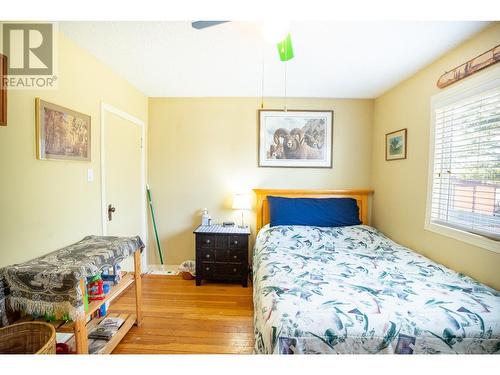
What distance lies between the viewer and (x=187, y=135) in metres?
3.02

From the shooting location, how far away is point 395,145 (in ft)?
8.20

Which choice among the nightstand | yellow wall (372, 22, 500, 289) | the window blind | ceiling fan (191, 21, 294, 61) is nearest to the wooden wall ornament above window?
yellow wall (372, 22, 500, 289)

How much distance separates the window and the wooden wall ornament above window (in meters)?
0.11

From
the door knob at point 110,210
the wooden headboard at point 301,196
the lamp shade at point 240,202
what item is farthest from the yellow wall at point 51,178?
the wooden headboard at point 301,196

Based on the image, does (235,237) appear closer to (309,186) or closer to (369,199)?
(309,186)

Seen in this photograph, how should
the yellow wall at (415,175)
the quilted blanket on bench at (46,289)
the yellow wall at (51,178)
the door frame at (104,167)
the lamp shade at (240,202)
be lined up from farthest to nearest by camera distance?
1. the lamp shade at (240,202)
2. the door frame at (104,167)
3. the yellow wall at (415,175)
4. the yellow wall at (51,178)
5. the quilted blanket on bench at (46,289)

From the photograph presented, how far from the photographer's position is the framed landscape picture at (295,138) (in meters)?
2.96

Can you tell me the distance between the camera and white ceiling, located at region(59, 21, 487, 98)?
1558 mm

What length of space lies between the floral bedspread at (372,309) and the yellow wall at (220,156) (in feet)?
4.36

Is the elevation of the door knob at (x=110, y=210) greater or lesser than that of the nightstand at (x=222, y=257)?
greater
